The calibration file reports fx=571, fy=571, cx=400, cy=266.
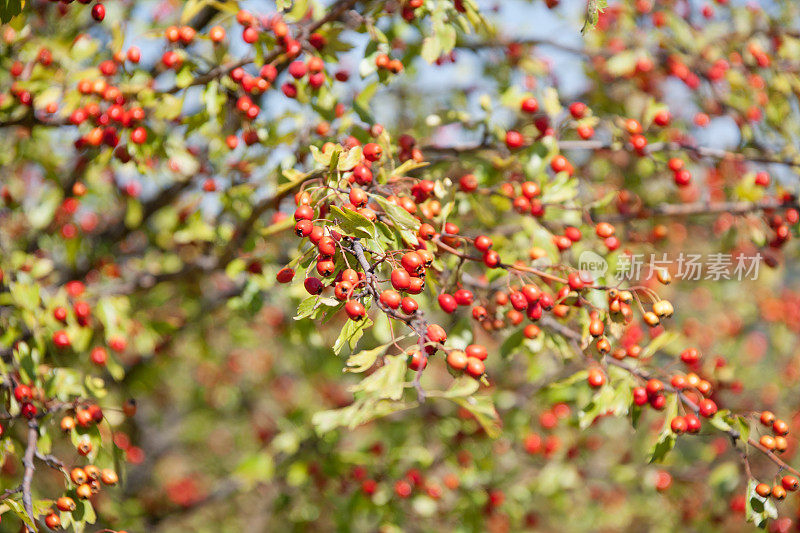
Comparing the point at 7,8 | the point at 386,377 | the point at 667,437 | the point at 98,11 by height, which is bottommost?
the point at 667,437

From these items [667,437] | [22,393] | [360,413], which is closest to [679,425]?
[667,437]

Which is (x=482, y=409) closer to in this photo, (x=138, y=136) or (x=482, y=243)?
(x=482, y=243)

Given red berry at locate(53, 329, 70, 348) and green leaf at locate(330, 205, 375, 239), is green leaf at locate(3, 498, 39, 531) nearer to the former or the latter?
red berry at locate(53, 329, 70, 348)

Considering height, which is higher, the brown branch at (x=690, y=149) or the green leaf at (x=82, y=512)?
the brown branch at (x=690, y=149)

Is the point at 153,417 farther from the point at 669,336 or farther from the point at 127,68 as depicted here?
the point at 669,336

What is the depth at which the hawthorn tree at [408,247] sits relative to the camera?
2.44 meters

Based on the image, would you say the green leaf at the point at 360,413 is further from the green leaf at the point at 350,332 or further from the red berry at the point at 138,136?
the red berry at the point at 138,136

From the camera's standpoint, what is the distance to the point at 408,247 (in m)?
2.16

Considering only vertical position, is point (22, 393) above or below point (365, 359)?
below

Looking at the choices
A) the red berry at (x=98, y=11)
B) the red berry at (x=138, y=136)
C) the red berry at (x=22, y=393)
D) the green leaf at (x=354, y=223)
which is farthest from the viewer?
the red berry at (x=138, y=136)

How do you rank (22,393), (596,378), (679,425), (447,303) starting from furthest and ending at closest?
1. (596,378)
2. (22,393)
3. (679,425)
4. (447,303)

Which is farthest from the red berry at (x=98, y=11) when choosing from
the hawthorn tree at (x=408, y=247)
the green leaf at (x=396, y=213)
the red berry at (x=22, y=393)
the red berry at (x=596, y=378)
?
the red berry at (x=596, y=378)

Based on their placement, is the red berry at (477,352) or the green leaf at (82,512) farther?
the green leaf at (82,512)

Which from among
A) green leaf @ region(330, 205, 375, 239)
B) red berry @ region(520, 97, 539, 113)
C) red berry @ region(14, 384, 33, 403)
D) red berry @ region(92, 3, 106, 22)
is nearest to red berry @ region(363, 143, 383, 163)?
green leaf @ region(330, 205, 375, 239)
